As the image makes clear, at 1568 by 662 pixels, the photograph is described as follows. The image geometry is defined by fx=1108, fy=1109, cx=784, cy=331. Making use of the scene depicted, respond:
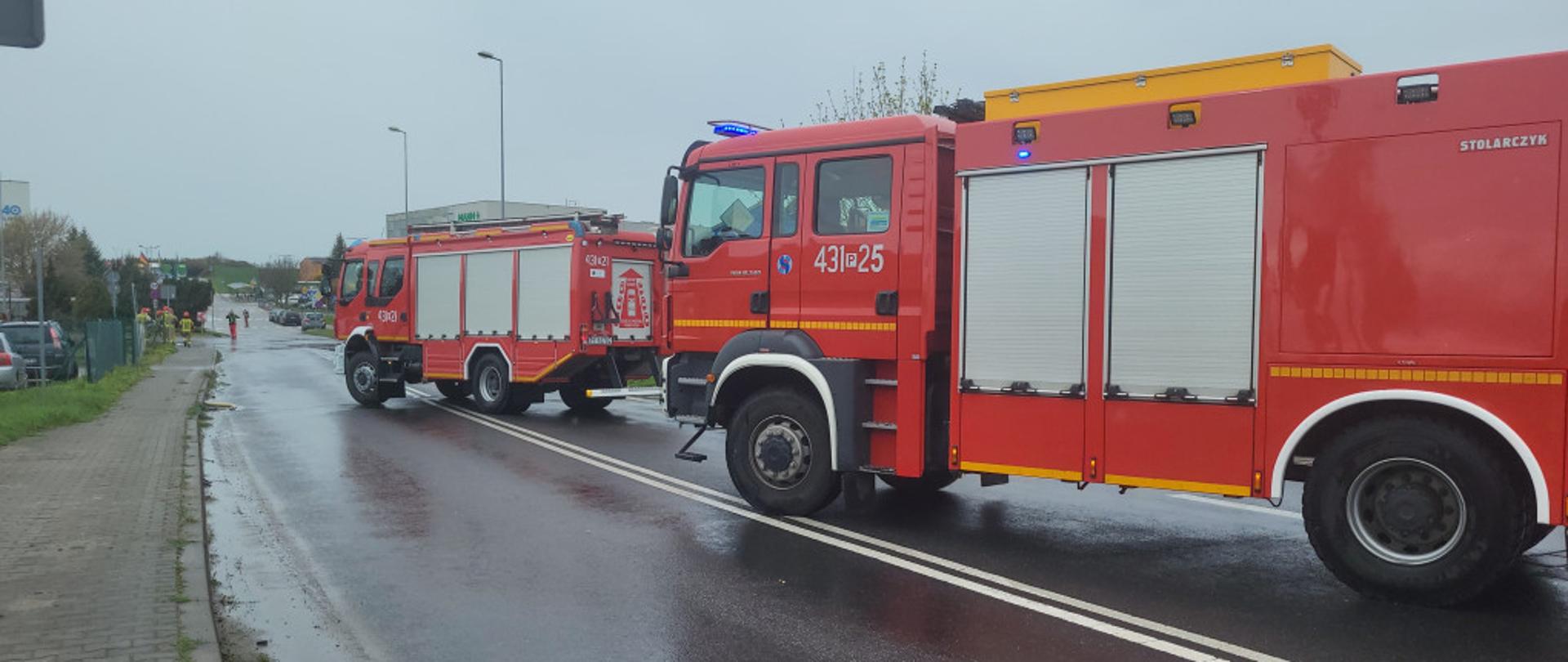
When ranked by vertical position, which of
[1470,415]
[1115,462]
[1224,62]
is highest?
[1224,62]

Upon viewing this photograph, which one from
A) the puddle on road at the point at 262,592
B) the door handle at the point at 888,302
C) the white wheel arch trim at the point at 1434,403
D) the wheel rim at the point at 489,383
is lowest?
the puddle on road at the point at 262,592

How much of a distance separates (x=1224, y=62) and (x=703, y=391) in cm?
455

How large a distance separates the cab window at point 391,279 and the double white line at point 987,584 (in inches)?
386

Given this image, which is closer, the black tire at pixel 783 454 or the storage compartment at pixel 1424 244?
the storage compartment at pixel 1424 244

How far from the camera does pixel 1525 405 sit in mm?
5211

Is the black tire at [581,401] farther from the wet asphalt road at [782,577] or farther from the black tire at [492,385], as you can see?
the wet asphalt road at [782,577]

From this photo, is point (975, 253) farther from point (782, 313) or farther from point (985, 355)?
point (782, 313)

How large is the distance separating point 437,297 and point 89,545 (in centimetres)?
1114

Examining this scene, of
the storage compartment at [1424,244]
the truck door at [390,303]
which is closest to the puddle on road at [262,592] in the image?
the storage compartment at [1424,244]

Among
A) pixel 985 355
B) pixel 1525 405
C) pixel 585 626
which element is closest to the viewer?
pixel 1525 405

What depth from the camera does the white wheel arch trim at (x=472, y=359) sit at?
16.7 meters

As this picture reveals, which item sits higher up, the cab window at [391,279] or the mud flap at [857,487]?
the cab window at [391,279]

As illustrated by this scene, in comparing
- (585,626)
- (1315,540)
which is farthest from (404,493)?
(1315,540)

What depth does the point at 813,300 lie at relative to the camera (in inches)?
319
